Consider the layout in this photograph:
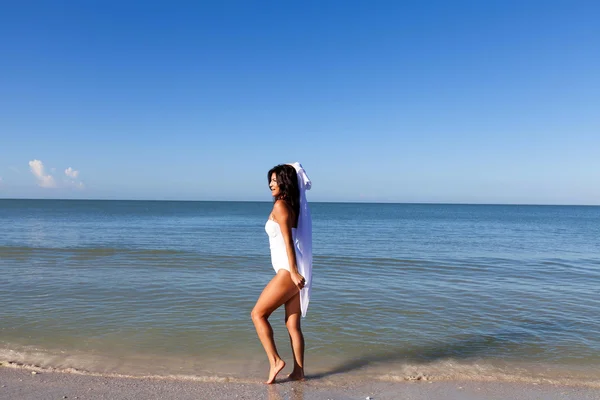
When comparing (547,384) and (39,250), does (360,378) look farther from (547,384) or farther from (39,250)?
(39,250)

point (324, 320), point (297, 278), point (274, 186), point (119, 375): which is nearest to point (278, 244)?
point (297, 278)

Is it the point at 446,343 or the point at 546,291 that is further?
the point at 546,291

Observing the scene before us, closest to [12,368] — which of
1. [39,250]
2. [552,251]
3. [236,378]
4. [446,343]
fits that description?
[236,378]

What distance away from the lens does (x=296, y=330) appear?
4453 millimetres

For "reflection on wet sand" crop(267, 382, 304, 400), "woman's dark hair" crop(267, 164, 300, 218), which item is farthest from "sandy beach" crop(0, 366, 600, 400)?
"woman's dark hair" crop(267, 164, 300, 218)

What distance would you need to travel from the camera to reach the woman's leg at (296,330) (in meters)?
4.42

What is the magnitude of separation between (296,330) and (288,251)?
88 centimetres

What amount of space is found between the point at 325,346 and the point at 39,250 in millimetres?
13808

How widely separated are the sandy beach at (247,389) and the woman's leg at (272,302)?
24 cm

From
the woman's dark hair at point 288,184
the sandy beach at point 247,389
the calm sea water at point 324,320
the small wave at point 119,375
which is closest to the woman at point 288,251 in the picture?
the woman's dark hair at point 288,184

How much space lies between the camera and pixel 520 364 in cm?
524

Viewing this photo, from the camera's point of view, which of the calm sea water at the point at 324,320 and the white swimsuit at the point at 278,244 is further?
the calm sea water at the point at 324,320

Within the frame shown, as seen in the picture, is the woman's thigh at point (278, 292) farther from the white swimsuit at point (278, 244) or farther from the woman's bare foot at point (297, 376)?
the woman's bare foot at point (297, 376)

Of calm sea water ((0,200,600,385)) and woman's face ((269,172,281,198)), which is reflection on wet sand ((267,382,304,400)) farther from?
woman's face ((269,172,281,198))
